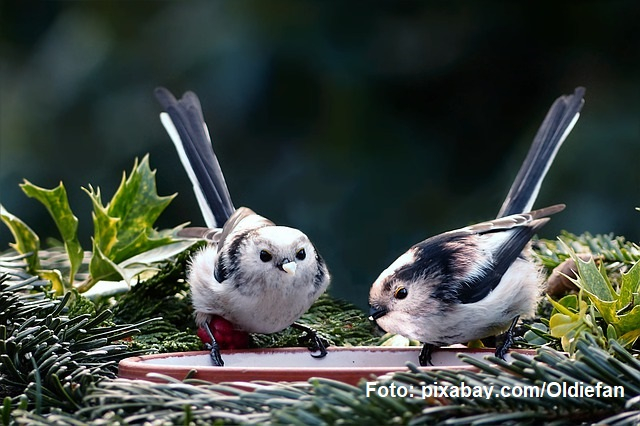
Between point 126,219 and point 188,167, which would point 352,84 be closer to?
point 188,167

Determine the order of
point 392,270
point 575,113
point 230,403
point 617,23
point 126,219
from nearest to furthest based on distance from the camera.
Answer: point 230,403 < point 392,270 < point 126,219 < point 575,113 < point 617,23

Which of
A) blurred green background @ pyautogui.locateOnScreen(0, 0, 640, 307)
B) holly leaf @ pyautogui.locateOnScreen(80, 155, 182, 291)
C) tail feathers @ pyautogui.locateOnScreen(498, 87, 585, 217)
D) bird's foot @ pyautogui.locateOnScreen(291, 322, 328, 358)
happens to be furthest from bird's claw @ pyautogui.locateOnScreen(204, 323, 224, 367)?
blurred green background @ pyautogui.locateOnScreen(0, 0, 640, 307)

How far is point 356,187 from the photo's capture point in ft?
10.5

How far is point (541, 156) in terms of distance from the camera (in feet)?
5.70

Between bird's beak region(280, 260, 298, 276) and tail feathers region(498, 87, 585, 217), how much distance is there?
18.4 inches

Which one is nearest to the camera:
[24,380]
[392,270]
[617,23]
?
[24,380]

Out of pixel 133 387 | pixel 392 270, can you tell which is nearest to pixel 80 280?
pixel 392 270

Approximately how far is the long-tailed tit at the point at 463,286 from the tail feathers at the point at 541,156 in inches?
5.9

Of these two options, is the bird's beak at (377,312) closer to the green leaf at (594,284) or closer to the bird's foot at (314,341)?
the bird's foot at (314,341)

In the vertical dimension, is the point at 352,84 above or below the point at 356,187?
above

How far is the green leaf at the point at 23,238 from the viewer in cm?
156

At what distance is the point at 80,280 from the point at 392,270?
62cm

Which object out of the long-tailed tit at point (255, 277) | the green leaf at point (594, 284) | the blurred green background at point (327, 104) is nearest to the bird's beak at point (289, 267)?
the long-tailed tit at point (255, 277)

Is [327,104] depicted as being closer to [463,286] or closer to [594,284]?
[463,286]
